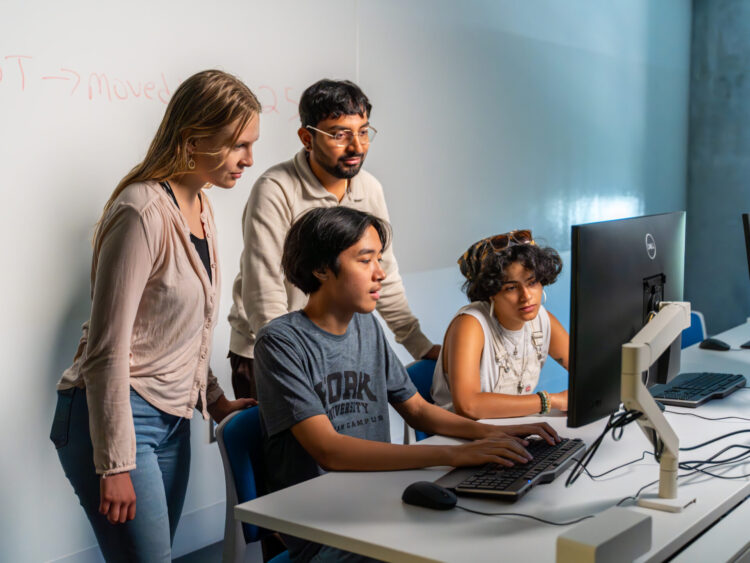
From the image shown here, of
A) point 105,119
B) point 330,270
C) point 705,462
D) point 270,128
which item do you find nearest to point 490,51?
point 270,128

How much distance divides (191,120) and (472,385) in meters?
0.95

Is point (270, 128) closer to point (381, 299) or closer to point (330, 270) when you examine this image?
point (381, 299)

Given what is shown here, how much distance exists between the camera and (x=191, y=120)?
156cm

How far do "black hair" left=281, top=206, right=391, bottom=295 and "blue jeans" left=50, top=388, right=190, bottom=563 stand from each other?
43cm

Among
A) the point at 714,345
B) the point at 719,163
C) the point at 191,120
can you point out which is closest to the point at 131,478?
the point at 191,120

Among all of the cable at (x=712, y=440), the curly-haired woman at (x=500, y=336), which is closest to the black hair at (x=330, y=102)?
the curly-haired woman at (x=500, y=336)

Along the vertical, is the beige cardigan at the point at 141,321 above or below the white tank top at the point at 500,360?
above

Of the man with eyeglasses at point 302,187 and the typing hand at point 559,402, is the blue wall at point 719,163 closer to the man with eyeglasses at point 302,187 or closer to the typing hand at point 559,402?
the typing hand at point 559,402

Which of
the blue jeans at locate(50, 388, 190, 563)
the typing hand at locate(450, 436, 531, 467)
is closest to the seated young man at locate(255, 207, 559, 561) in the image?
the typing hand at locate(450, 436, 531, 467)

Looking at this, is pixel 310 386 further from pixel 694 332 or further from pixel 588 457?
pixel 694 332

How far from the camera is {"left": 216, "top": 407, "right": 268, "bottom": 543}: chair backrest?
5.22 feet

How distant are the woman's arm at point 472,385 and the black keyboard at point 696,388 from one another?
357mm

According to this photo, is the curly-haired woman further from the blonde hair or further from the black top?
the blonde hair

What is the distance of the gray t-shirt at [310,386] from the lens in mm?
1569
